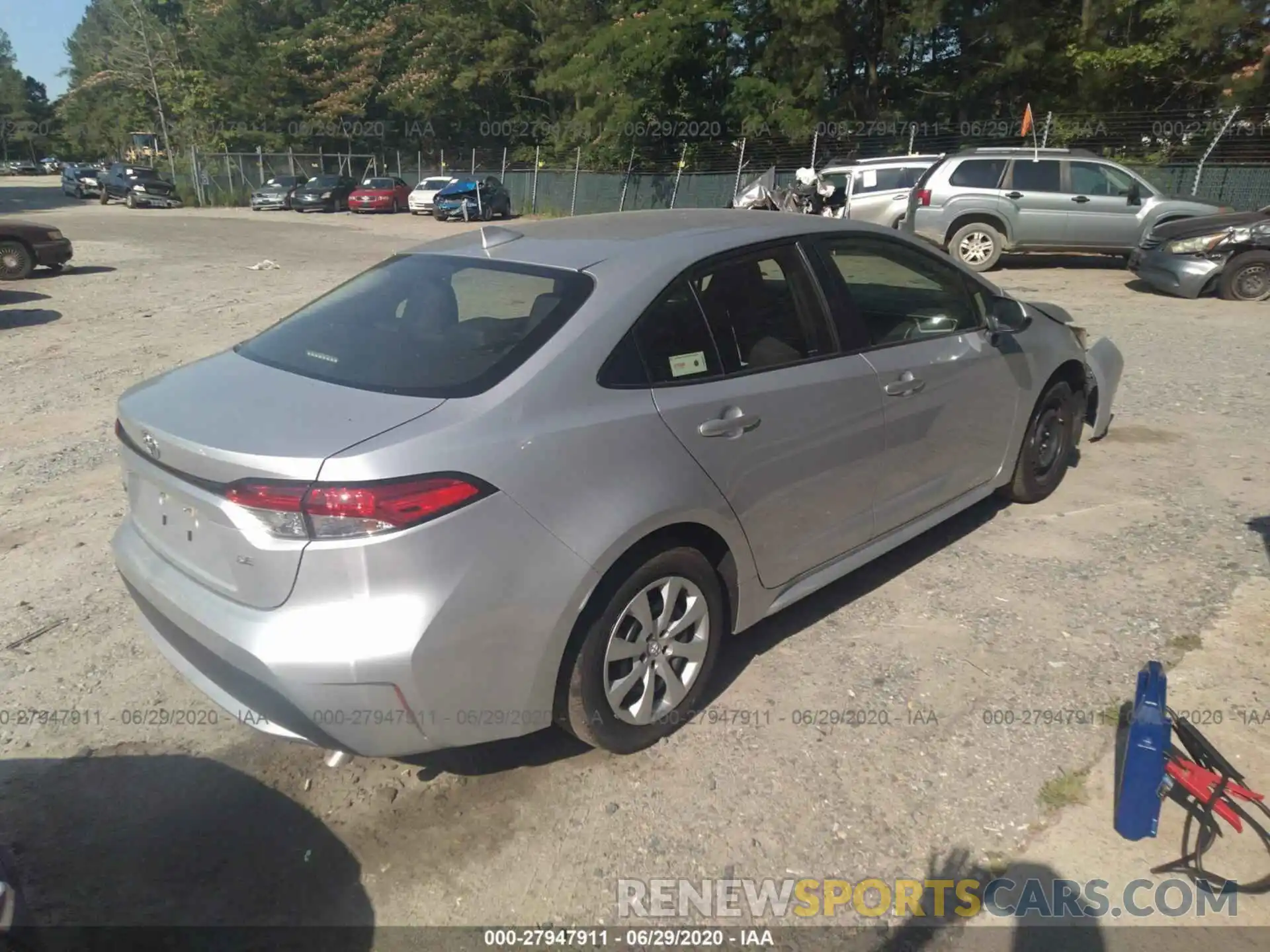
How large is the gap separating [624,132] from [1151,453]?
27.8m

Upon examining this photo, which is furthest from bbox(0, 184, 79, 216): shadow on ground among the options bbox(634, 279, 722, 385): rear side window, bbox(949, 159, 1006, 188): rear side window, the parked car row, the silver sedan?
bbox(634, 279, 722, 385): rear side window

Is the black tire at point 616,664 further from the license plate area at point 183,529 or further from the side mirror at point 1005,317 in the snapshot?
the side mirror at point 1005,317

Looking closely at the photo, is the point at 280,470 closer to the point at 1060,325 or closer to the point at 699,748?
the point at 699,748

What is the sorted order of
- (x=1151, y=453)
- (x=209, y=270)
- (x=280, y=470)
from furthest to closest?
(x=209, y=270)
(x=1151, y=453)
(x=280, y=470)

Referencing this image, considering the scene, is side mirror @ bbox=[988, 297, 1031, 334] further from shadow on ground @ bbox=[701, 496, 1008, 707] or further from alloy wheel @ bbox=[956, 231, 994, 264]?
alloy wheel @ bbox=[956, 231, 994, 264]

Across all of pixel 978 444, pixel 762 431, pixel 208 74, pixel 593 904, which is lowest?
pixel 593 904

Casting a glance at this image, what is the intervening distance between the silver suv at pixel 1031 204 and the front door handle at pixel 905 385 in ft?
39.4

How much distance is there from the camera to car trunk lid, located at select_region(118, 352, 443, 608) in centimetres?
246

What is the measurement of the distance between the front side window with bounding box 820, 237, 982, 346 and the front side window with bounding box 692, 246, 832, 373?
24cm

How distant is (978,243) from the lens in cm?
1524

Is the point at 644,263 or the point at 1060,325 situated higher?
the point at 644,263

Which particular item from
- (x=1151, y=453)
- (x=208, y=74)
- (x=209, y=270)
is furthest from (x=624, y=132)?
(x=208, y=74)

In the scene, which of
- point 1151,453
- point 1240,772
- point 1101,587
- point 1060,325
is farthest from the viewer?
point 1151,453

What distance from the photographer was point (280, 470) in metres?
2.42
